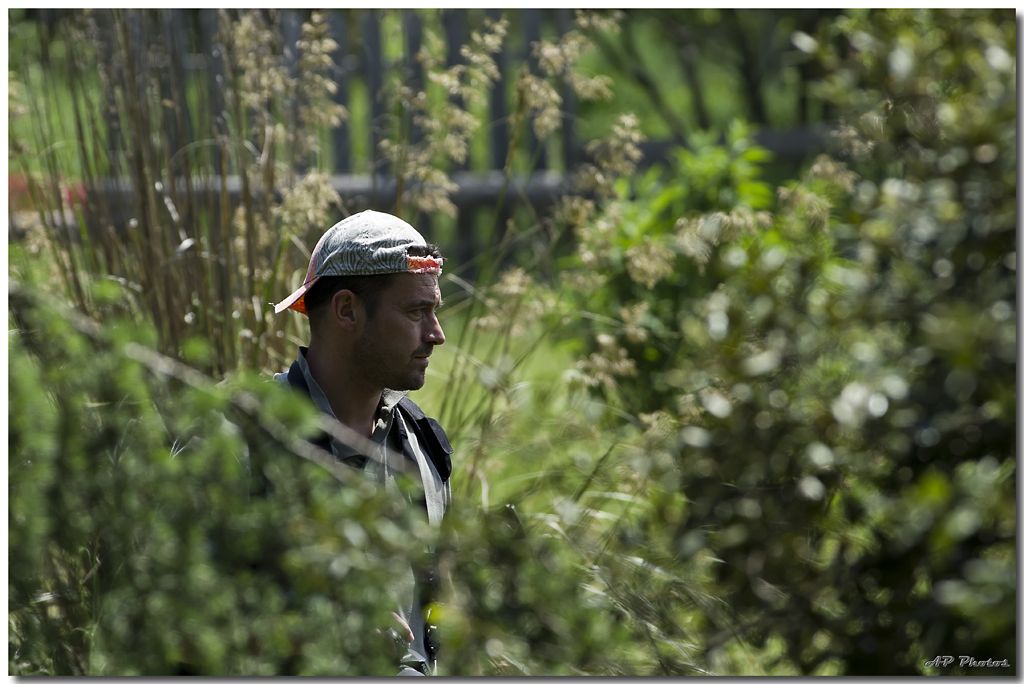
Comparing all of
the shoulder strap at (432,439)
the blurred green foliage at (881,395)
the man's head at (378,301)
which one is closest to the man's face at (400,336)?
the man's head at (378,301)

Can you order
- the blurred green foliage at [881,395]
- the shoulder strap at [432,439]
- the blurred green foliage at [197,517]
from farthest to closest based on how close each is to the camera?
the shoulder strap at [432,439]
the blurred green foliage at [197,517]
the blurred green foliage at [881,395]

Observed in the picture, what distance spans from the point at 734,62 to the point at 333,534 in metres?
9.39

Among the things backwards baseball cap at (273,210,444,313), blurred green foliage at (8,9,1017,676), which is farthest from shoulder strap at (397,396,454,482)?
blurred green foliage at (8,9,1017,676)

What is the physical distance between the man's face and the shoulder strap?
129 millimetres

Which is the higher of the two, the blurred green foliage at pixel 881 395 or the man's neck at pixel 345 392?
the blurred green foliage at pixel 881 395

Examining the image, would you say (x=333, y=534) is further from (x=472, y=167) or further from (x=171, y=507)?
(x=472, y=167)

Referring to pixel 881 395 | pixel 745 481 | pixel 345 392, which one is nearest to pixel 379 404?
pixel 345 392

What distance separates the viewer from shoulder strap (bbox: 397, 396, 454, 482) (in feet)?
9.49

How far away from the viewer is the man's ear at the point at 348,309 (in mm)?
2795

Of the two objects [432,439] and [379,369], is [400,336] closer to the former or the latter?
[379,369]

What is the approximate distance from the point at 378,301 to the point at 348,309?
7cm

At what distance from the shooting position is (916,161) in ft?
5.99

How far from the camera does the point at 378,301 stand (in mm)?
2807

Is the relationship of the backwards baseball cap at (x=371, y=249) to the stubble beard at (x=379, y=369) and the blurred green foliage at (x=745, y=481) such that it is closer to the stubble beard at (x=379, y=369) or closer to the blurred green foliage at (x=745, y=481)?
the stubble beard at (x=379, y=369)
